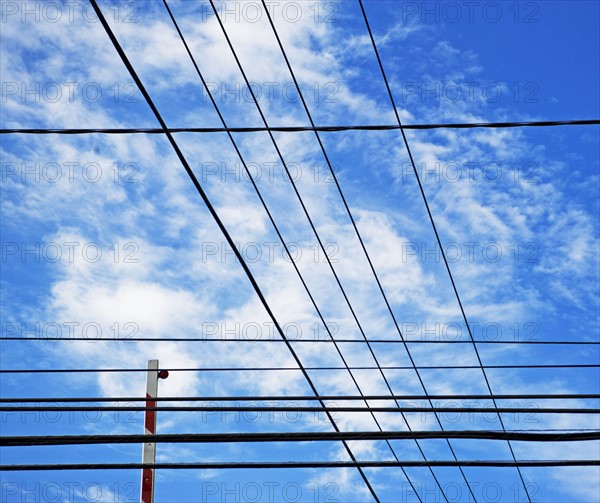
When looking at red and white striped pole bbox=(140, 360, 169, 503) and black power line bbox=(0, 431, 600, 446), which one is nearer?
black power line bbox=(0, 431, 600, 446)

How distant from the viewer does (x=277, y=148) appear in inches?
293

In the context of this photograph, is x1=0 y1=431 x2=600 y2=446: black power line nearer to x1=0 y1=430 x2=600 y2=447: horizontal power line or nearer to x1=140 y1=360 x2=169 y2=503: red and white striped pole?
x1=0 y1=430 x2=600 y2=447: horizontal power line

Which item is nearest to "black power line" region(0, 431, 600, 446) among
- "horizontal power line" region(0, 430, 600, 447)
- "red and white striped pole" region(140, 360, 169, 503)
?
"horizontal power line" region(0, 430, 600, 447)

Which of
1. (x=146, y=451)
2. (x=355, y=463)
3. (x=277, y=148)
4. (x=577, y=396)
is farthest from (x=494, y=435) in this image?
(x=146, y=451)

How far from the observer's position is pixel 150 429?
8594 millimetres

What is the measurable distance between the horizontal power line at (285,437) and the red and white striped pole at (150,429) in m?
2.40

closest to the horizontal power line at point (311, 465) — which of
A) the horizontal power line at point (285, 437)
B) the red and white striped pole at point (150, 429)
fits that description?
the horizontal power line at point (285, 437)

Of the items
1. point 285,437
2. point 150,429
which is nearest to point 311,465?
point 285,437

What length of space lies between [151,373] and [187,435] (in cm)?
410

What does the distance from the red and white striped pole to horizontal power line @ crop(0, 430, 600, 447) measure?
240cm

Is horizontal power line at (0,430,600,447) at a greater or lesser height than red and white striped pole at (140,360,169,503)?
lesser

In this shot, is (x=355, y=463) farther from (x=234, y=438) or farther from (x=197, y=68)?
(x=197, y=68)

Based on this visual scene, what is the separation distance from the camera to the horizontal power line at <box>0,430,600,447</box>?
Answer: 4992 millimetres

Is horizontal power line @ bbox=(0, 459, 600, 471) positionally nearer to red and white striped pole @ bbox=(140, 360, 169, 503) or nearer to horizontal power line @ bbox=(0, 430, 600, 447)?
horizontal power line @ bbox=(0, 430, 600, 447)
